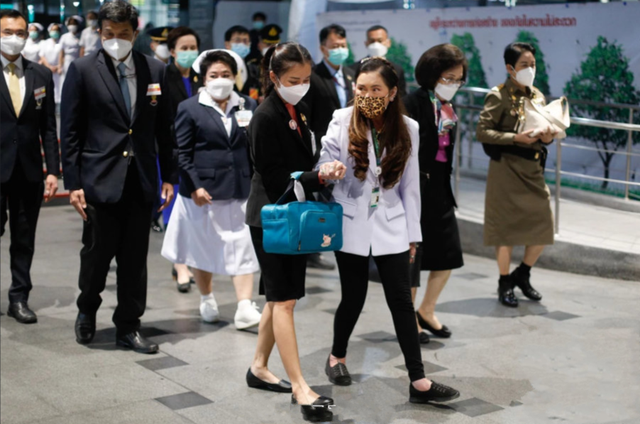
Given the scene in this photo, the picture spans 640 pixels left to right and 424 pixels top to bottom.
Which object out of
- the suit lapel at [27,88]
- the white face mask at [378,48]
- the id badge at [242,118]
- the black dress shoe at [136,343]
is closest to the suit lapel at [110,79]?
the id badge at [242,118]

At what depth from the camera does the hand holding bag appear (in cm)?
633

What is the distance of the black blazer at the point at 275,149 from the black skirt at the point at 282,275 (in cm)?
20

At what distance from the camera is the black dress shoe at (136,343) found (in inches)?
222

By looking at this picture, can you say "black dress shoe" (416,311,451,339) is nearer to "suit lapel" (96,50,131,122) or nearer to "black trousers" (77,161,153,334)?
"black trousers" (77,161,153,334)

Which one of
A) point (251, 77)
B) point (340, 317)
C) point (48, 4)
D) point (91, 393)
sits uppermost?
point (48, 4)

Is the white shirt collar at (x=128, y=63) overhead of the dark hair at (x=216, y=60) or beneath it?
beneath

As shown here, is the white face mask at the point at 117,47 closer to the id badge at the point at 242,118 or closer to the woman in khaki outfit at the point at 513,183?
the id badge at the point at 242,118

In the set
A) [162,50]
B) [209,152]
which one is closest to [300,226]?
[209,152]

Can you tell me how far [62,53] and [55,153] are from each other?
9.08m

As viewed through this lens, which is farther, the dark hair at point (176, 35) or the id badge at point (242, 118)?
the dark hair at point (176, 35)

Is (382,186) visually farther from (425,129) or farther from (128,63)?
(128,63)

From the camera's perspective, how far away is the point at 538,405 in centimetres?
468

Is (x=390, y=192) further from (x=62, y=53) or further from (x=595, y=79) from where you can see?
(x=62, y=53)

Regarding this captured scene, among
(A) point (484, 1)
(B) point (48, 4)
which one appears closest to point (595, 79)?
(A) point (484, 1)
